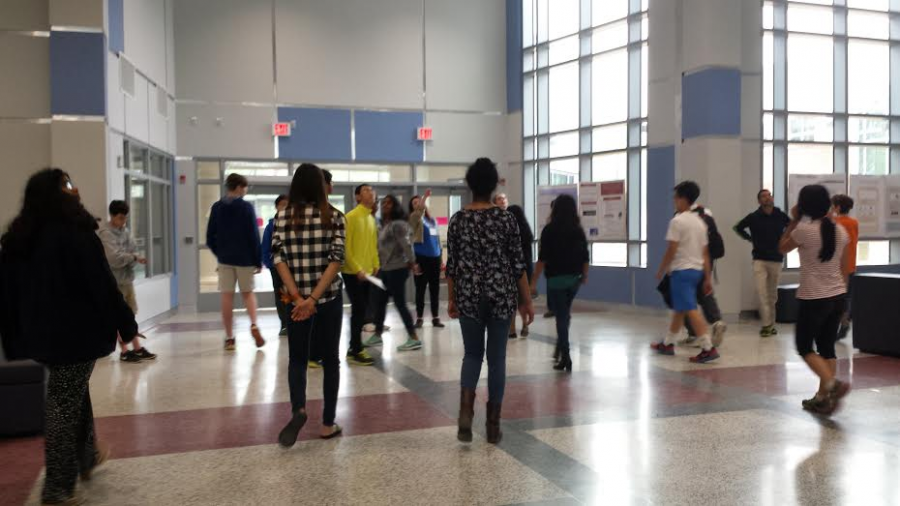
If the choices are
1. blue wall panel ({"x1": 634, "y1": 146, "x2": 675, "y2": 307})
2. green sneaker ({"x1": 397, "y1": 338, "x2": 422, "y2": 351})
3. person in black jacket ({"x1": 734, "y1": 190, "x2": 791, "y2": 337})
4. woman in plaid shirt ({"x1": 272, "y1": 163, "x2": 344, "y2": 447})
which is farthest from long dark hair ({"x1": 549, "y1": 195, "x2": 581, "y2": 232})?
blue wall panel ({"x1": 634, "y1": 146, "x2": 675, "y2": 307})

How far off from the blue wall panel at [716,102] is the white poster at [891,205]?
3.31 meters

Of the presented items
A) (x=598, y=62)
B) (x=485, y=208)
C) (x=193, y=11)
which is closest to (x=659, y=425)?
(x=485, y=208)

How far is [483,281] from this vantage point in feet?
15.3

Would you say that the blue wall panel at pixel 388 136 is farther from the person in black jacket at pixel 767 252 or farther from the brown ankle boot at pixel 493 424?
the brown ankle boot at pixel 493 424

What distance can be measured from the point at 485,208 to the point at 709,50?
24.5 ft

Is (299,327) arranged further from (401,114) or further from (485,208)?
(401,114)

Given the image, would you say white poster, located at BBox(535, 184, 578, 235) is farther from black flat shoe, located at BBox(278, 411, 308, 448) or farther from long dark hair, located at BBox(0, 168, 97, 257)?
long dark hair, located at BBox(0, 168, 97, 257)

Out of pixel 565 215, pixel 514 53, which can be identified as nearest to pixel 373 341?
pixel 565 215

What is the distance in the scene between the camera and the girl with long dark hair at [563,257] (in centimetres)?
696

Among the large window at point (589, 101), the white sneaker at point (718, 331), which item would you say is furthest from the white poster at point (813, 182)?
the white sneaker at point (718, 331)

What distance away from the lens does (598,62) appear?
1344cm

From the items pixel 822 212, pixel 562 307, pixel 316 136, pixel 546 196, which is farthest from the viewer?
pixel 546 196

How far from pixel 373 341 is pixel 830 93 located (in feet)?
28.0

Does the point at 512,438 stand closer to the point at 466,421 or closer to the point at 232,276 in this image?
the point at 466,421
